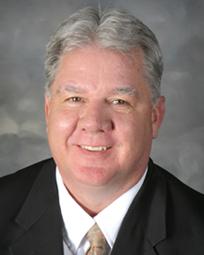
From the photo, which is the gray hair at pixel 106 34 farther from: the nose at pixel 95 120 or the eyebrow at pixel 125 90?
the nose at pixel 95 120

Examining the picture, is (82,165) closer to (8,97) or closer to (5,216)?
(5,216)

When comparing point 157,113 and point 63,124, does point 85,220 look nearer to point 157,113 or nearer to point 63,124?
point 63,124

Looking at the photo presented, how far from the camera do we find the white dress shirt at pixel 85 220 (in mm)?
4016

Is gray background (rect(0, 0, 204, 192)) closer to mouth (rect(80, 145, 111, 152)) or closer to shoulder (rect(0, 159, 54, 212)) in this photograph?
shoulder (rect(0, 159, 54, 212))

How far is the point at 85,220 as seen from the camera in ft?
13.2

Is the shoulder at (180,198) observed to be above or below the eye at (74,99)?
below

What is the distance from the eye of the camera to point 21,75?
5633 millimetres

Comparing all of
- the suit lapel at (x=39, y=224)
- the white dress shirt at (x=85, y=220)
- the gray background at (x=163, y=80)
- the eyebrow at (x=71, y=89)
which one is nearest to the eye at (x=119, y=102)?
the eyebrow at (x=71, y=89)

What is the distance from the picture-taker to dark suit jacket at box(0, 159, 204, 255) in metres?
3.93

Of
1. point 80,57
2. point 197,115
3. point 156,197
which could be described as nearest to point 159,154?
point 197,115

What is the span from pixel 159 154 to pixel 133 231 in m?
1.80

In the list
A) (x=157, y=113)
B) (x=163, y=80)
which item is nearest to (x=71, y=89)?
(x=157, y=113)

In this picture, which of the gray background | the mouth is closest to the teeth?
the mouth

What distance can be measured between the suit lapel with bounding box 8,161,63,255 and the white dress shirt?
65 mm
